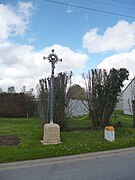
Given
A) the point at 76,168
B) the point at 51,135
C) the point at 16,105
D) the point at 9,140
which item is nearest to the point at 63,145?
the point at 51,135

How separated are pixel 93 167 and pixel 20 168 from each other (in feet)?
7.13

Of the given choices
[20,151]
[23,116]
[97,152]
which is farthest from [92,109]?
[23,116]

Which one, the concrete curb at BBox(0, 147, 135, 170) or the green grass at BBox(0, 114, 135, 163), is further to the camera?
the green grass at BBox(0, 114, 135, 163)

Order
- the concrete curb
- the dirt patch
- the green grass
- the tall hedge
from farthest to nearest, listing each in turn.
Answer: the tall hedge
the dirt patch
the green grass
the concrete curb

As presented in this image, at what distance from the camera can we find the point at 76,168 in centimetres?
823

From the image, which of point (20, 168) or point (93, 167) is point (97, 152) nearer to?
point (93, 167)

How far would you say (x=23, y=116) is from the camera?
29.1 m

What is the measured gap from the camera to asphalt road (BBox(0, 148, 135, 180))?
23.7ft

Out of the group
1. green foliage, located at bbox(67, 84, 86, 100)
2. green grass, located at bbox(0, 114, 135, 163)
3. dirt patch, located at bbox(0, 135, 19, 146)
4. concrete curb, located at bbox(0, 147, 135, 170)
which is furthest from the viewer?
green foliage, located at bbox(67, 84, 86, 100)

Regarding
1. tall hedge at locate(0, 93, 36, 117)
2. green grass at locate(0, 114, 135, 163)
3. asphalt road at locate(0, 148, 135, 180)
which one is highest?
tall hedge at locate(0, 93, 36, 117)

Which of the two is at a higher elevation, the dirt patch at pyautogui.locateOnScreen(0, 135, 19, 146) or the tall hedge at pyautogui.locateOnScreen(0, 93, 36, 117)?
the tall hedge at pyautogui.locateOnScreen(0, 93, 36, 117)

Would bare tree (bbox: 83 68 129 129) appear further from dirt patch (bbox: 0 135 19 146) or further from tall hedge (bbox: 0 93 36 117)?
tall hedge (bbox: 0 93 36 117)

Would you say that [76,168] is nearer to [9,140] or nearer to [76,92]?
[9,140]

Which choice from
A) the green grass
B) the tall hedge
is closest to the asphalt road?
the green grass
